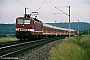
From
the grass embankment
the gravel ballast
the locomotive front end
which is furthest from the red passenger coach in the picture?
the gravel ballast

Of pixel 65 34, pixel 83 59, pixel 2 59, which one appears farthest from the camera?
pixel 65 34

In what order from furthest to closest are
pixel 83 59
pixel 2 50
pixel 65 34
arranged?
pixel 65 34, pixel 2 50, pixel 83 59

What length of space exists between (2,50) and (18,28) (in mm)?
18180

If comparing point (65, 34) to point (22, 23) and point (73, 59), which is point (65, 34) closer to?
point (22, 23)

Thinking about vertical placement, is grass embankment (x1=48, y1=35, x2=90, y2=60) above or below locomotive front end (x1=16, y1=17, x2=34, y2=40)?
below

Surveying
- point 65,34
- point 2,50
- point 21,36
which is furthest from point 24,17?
point 65,34

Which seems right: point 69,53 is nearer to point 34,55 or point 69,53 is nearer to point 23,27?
point 34,55

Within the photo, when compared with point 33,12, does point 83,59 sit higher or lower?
lower

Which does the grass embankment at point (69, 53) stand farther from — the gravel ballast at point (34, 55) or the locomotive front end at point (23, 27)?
the locomotive front end at point (23, 27)

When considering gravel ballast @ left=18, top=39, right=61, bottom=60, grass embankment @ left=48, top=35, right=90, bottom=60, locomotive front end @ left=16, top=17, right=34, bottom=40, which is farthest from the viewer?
locomotive front end @ left=16, top=17, right=34, bottom=40

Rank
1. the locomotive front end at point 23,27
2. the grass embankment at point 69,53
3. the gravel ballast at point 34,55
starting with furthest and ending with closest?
the locomotive front end at point 23,27
the gravel ballast at point 34,55
the grass embankment at point 69,53

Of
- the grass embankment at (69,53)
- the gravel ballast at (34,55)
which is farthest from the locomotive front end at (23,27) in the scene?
the gravel ballast at (34,55)

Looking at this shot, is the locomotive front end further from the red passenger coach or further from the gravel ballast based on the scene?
the gravel ballast

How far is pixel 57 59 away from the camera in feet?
39.9
